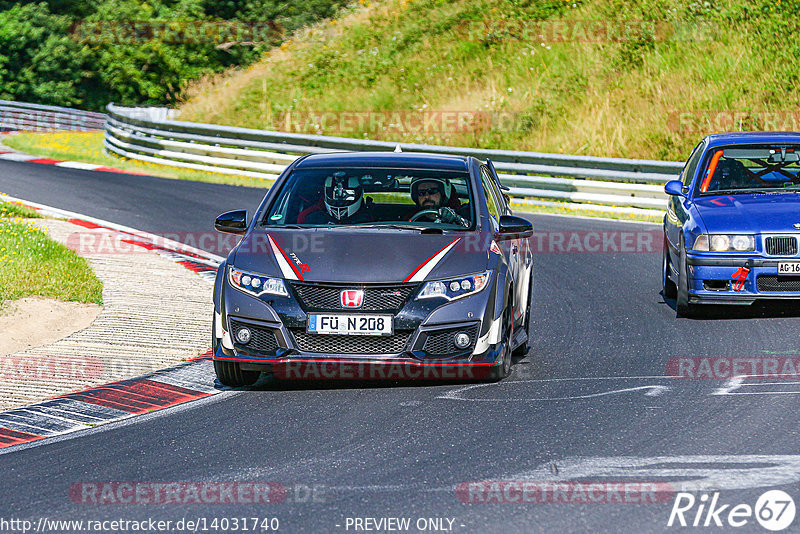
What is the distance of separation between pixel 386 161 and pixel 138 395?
271 centimetres

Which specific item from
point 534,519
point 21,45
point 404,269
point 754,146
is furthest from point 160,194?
point 21,45

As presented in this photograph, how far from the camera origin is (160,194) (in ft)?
71.2

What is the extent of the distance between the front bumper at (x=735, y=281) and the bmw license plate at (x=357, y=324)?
13.2 feet

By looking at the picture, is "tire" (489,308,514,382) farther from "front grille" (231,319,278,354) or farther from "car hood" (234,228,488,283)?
"front grille" (231,319,278,354)

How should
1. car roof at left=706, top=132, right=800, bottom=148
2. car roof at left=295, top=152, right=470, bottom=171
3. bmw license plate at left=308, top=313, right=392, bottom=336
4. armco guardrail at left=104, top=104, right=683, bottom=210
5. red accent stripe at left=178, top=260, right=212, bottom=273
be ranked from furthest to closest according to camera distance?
1. armco guardrail at left=104, top=104, right=683, bottom=210
2. red accent stripe at left=178, top=260, right=212, bottom=273
3. car roof at left=706, top=132, right=800, bottom=148
4. car roof at left=295, top=152, right=470, bottom=171
5. bmw license plate at left=308, top=313, right=392, bottom=336

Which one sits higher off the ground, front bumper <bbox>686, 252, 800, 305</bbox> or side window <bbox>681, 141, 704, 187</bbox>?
side window <bbox>681, 141, 704, 187</bbox>

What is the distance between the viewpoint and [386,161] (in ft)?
31.1

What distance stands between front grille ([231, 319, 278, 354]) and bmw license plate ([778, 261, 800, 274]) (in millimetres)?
4900

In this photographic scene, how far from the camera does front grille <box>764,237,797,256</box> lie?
10.6 m

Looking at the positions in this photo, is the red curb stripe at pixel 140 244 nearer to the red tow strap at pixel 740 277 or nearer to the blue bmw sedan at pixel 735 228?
the blue bmw sedan at pixel 735 228

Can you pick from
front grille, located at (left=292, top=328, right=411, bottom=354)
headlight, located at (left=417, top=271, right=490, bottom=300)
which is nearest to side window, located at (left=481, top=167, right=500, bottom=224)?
headlight, located at (left=417, top=271, right=490, bottom=300)

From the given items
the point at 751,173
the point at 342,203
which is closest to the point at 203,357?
the point at 342,203

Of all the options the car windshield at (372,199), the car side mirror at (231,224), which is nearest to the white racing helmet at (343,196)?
the car windshield at (372,199)

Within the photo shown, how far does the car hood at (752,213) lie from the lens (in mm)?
10661
